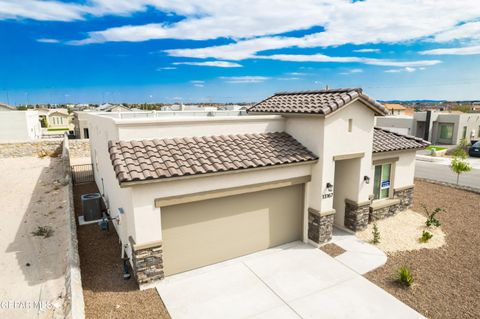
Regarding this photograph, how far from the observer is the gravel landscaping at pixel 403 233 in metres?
10.9

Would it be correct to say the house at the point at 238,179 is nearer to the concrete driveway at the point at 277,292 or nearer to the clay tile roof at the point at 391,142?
the clay tile roof at the point at 391,142

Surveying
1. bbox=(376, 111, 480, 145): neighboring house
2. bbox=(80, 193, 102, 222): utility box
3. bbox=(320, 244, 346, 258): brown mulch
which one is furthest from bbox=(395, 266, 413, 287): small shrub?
bbox=(376, 111, 480, 145): neighboring house

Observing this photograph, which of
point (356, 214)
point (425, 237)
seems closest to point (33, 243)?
point (356, 214)

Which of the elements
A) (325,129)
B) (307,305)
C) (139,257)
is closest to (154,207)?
(139,257)

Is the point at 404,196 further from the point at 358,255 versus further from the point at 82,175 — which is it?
the point at 82,175

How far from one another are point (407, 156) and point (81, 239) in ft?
46.8

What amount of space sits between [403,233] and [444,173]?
15.0 meters

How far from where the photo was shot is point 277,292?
27.0 ft

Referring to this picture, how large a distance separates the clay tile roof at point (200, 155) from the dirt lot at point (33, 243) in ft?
12.7

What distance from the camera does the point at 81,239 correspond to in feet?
37.2

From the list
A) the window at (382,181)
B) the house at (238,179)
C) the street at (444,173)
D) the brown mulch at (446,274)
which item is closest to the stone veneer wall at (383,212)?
the house at (238,179)

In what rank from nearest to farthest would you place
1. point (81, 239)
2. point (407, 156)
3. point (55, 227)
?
point (81, 239) → point (55, 227) → point (407, 156)

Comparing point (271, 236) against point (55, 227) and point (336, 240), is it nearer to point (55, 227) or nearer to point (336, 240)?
point (336, 240)

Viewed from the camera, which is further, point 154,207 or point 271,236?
point 271,236
